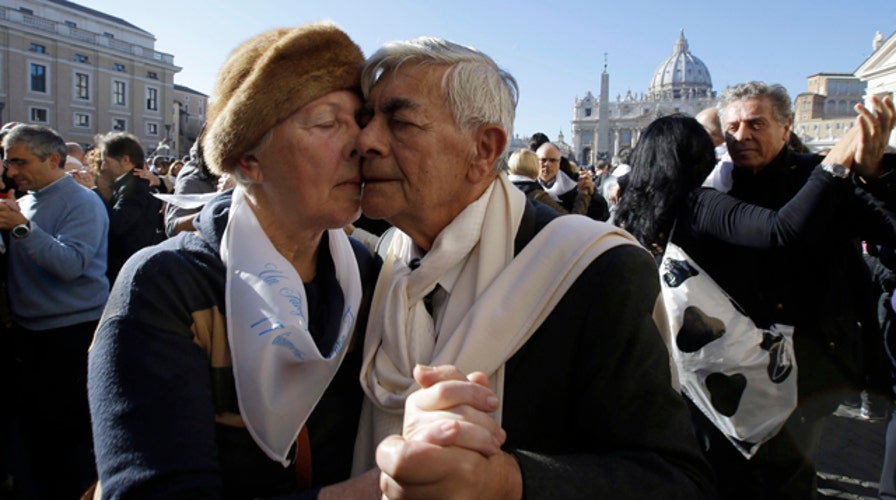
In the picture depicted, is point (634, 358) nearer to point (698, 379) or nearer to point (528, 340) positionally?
point (528, 340)

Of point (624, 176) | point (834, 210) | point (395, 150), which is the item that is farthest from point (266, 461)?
point (624, 176)

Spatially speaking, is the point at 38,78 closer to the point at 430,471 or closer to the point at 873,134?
the point at 873,134

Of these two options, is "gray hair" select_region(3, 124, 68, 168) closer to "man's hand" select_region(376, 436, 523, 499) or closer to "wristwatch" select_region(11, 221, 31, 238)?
"wristwatch" select_region(11, 221, 31, 238)

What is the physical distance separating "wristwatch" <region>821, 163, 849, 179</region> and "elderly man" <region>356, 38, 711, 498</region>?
1164 mm

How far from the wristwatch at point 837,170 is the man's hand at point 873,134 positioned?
100 millimetres

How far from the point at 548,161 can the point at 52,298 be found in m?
4.44

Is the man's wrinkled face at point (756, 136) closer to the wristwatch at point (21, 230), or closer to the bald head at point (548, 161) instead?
the wristwatch at point (21, 230)

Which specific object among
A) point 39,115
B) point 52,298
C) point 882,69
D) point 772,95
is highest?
point 882,69

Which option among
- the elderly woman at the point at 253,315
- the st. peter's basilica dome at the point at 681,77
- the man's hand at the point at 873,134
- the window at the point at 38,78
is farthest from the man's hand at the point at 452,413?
the st. peter's basilica dome at the point at 681,77

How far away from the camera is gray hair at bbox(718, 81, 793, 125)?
2432mm

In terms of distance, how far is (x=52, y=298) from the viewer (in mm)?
2975

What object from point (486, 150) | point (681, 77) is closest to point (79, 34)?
point (486, 150)

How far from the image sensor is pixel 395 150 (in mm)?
1483

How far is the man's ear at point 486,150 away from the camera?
4.96 feet
